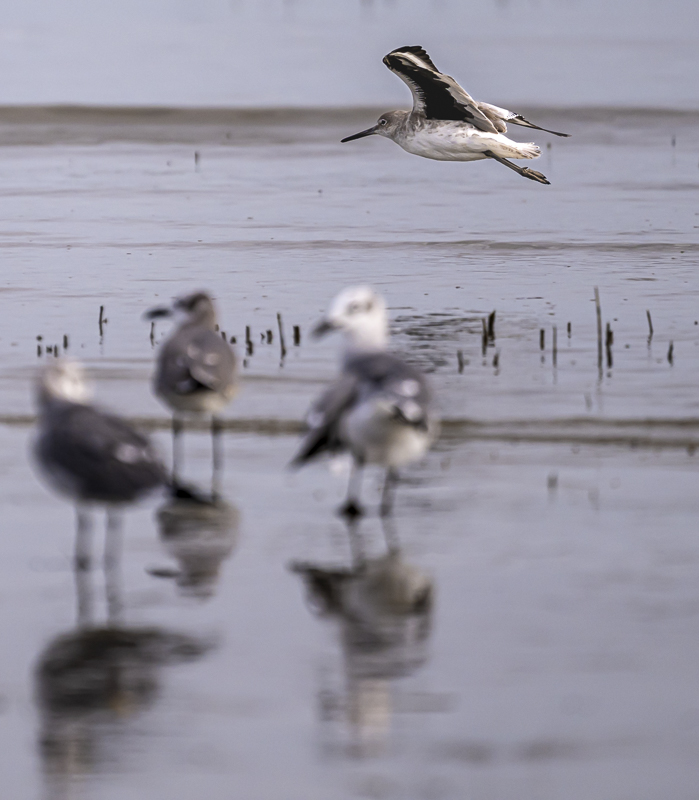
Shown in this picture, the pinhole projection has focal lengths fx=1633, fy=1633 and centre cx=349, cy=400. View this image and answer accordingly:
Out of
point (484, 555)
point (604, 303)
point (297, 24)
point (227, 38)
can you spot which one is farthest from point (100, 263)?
point (297, 24)

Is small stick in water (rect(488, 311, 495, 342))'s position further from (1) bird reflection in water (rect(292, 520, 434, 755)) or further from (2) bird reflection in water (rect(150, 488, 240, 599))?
(1) bird reflection in water (rect(292, 520, 434, 755))

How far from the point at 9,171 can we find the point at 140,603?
20974 mm

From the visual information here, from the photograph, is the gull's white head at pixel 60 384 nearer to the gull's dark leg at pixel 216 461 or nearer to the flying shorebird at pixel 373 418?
the flying shorebird at pixel 373 418

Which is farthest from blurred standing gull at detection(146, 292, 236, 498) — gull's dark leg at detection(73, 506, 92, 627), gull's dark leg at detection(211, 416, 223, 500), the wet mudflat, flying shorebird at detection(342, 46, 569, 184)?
flying shorebird at detection(342, 46, 569, 184)

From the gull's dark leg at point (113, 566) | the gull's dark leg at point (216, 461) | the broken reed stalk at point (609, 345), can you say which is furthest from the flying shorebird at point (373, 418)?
the broken reed stalk at point (609, 345)

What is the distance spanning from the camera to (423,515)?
24.8 ft

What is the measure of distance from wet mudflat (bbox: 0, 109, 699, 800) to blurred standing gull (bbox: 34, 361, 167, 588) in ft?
1.35

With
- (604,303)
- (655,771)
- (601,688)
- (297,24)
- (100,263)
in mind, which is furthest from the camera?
(297,24)

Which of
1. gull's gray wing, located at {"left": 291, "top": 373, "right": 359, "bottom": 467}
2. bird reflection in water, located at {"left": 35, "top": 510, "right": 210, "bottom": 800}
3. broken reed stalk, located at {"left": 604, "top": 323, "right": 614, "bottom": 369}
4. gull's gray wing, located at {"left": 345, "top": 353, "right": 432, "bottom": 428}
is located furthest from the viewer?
broken reed stalk, located at {"left": 604, "top": 323, "right": 614, "bottom": 369}

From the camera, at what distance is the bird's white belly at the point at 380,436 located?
285 inches

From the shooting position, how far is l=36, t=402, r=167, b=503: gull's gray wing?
6.30m

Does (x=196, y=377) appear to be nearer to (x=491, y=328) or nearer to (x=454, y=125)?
(x=491, y=328)

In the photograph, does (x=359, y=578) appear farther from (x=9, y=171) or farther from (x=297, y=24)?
(x=297, y=24)

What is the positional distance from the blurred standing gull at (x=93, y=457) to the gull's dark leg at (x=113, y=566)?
0.02m
